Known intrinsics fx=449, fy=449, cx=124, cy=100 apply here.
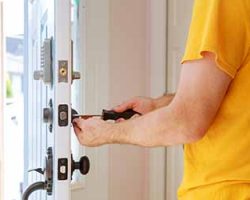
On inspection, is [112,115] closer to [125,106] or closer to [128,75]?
[125,106]

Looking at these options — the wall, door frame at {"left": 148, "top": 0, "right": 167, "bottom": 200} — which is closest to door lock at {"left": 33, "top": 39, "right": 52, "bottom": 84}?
the wall

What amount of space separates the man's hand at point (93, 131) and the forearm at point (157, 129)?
0.09 ft

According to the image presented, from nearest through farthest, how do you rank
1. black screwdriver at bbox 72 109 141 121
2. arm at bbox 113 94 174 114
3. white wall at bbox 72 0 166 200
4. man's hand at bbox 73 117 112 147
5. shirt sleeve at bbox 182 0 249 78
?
shirt sleeve at bbox 182 0 249 78 → man's hand at bbox 73 117 112 147 → black screwdriver at bbox 72 109 141 121 → arm at bbox 113 94 174 114 → white wall at bbox 72 0 166 200

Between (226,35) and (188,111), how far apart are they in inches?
6.4

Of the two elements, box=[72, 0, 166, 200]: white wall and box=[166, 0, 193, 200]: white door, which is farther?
box=[166, 0, 193, 200]: white door

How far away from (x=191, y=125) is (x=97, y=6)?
1220 mm

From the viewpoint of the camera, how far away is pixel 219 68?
33.3 inches

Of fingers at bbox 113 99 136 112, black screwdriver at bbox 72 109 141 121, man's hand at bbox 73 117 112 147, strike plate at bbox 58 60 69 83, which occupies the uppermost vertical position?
strike plate at bbox 58 60 69 83

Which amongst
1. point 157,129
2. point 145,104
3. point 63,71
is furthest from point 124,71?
point 157,129

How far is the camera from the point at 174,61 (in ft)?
7.14

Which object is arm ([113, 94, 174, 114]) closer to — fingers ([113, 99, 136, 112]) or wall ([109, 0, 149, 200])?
fingers ([113, 99, 136, 112])

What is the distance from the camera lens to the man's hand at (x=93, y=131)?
1022 millimetres

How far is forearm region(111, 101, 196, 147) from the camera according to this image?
888mm

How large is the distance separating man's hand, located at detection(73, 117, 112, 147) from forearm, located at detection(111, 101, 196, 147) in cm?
3
